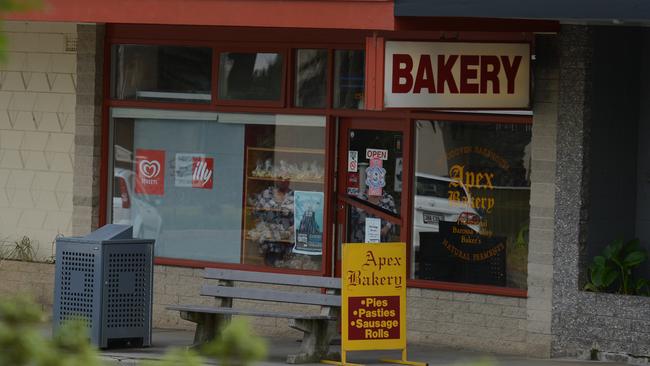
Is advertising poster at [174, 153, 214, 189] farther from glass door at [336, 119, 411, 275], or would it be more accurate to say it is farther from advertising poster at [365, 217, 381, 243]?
advertising poster at [365, 217, 381, 243]

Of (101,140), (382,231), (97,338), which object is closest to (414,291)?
(382,231)

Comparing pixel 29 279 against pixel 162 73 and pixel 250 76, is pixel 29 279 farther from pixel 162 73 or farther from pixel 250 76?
pixel 250 76

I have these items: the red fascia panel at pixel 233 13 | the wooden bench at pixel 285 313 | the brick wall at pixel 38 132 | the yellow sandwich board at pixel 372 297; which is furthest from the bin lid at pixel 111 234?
the brick wall at pixel 38 132

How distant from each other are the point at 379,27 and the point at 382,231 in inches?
103

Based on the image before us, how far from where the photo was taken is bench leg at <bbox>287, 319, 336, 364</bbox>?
10.0m

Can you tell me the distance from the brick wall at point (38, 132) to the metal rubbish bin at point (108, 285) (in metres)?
2.49

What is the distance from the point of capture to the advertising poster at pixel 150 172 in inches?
499

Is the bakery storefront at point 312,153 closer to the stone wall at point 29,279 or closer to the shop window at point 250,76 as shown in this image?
the shop window at point 250,76

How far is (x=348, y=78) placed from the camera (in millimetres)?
11664

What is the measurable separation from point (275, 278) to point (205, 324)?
0.74m

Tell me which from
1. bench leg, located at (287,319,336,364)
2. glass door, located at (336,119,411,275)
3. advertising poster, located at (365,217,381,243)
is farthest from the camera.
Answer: advertising poster, located at (365,217,381,243)

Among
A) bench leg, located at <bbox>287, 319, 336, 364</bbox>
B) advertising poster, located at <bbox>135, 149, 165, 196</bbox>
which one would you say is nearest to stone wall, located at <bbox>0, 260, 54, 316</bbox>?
advertising poster, located at <bbox>135, 149, 165, 196</bbox>

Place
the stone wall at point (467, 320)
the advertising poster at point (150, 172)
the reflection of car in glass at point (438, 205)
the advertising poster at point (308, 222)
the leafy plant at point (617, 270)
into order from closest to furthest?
1. the leafy plant at point (617, 270)
2. the stone wall at point (467, 320)
3. the reflection of car in glass at point (438, 205)
4. the advertising poster at point (308, 222)
5. the advertising poster at point (150, 172)

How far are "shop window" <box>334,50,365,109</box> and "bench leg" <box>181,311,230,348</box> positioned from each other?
7.90ft
